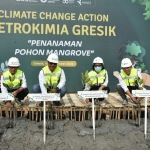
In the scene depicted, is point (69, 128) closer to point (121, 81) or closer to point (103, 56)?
point (121, 81)

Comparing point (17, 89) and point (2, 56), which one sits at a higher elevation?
point (2, 56)

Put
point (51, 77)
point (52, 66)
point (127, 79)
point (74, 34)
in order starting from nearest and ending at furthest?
point (52, 66) → point (51, 77) → point (127, 79) → point (74, 34)

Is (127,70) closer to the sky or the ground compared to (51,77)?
closer to the sky

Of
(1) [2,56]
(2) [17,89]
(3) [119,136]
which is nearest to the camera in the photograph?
(3) [119,136]

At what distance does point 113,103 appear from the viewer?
5961mm

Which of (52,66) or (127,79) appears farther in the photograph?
(127,79)

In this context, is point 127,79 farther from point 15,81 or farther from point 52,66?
point 15,81

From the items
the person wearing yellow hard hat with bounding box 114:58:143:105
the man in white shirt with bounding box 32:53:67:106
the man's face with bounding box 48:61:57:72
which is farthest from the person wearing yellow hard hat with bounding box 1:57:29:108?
the person wearing yellow hard hat with bounding box 114:58:143:105

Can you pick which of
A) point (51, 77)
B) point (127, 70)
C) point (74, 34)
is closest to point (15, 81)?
point (51, 77)

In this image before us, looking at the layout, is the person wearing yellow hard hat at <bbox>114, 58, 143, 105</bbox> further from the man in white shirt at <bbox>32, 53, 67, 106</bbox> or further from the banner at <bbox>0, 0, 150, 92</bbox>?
the banner at <bbox>0, 0, 150, 92</bbox>

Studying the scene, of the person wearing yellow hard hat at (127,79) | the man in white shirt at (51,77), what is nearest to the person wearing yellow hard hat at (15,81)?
the man in white shirt at (51,77)

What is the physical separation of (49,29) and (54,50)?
60cm

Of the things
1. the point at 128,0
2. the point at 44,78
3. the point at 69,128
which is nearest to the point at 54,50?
the point at 44,78

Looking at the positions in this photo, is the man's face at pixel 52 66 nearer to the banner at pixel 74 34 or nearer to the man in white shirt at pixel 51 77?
the man in white shirt at pixel 51 77
